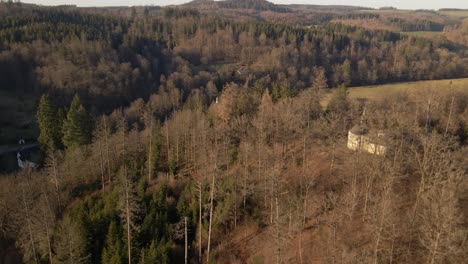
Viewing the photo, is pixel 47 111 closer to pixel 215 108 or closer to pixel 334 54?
pixel 215 108

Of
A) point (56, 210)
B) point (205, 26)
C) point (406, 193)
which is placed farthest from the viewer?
point (205, 26)

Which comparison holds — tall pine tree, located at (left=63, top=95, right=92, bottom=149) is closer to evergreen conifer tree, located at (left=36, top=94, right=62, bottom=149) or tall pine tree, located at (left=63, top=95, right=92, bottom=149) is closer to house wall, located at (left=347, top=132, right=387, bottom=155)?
evergreen conifer tree, located at (left=36, top=94, right=62, bottom=149)

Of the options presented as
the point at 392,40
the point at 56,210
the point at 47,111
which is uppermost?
the point at 392,40

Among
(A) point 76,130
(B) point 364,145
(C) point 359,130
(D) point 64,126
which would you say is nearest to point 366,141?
(B) point 364,145

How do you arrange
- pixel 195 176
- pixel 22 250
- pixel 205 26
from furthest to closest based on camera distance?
pixel 205 26, pixel 195 176, pixel 22 250

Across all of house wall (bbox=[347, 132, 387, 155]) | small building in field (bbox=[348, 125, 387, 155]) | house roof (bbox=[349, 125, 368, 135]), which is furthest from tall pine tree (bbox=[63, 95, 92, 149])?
house roof (bbox=[349, 125, 368, 135])

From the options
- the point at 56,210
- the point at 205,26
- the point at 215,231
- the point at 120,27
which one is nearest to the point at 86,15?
the point at 120,27

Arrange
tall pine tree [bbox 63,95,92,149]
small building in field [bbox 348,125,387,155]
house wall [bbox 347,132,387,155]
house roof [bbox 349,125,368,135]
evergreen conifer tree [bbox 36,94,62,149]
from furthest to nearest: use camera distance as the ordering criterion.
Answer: evergreen conifer tree [bbox 36,94,62,149] < tall pine tree [bbox 63,95,92,149] < house roof [bbox 349,125,368,135] < house wall [bbox 347,132,387,155] < small building in field [bbox 348,125,387,155]
